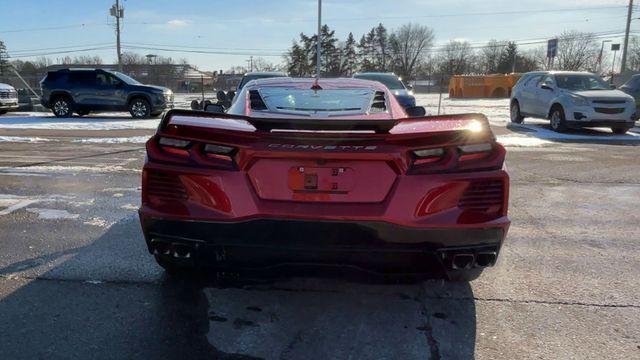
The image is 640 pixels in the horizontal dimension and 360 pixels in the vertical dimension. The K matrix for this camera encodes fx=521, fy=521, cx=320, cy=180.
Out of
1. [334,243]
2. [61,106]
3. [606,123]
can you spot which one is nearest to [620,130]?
[606,123]

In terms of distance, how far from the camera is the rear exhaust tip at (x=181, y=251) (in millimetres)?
2959

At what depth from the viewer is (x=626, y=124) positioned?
44.8 ft

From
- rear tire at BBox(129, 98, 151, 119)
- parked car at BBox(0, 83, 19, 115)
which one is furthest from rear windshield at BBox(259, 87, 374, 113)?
parked car at BBox(0, 83, 19, 115)

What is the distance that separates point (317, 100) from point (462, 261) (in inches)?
72.7

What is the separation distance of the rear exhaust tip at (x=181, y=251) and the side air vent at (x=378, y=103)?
1.83 metres

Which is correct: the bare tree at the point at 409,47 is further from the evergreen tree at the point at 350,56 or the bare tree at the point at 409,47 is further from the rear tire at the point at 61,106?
the rear tire at the point at 61,106

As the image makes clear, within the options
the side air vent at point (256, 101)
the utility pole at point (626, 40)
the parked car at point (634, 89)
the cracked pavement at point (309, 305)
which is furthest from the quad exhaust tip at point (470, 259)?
the utility pole at point (626, 40)

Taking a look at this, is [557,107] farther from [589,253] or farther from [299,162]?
[299,162]

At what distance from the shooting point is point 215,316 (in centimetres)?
320

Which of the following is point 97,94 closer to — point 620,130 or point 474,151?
point 620,130

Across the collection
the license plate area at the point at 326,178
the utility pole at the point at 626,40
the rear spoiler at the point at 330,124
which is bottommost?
the license plate area at the point at 326,178

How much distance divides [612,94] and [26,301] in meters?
14.4

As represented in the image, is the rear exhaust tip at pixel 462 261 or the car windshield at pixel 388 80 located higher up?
the car windshield at pixel 388 80

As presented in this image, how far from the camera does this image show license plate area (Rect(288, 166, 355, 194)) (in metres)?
2.79
